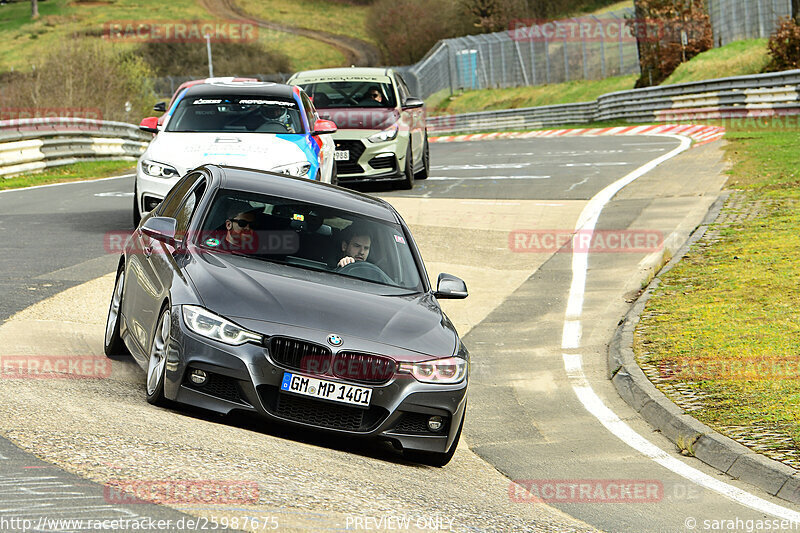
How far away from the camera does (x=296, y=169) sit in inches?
532

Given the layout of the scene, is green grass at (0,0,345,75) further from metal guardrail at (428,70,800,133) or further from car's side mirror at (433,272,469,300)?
car's side mirror at (433,272,469,300)

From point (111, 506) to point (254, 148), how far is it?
9110mm

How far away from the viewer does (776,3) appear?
4153cm

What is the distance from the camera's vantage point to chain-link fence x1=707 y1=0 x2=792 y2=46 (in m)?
41.6

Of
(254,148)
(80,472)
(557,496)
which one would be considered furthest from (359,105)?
(80,472)

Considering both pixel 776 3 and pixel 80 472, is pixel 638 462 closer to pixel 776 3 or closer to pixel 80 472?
pixel 80 472

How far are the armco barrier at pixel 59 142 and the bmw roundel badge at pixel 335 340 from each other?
18669mm

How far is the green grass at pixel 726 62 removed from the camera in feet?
138

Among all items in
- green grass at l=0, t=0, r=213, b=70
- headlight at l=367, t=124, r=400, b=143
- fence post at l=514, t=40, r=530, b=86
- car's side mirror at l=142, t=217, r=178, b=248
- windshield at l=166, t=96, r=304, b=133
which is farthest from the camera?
green grass at l=0, t=0, r=213, b=70

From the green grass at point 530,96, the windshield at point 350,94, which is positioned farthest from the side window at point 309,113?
the green grass at point 530,96

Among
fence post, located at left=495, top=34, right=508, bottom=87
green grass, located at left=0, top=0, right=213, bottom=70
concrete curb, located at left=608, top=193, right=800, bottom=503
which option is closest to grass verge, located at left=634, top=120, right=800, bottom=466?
concrete curb, located at left=608, top=193, right=800, bottom=503

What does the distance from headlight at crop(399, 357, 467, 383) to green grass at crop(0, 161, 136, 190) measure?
1761cm

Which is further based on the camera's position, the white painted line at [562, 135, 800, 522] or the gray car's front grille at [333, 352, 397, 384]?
the white painted line at [562, 135, 800, 522]

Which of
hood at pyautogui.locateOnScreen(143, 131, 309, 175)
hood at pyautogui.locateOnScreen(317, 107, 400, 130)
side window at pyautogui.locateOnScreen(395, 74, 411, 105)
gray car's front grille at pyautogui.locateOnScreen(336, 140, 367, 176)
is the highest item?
hood at pyautogui.locateOnScreen(143, 131, 309, 175)
